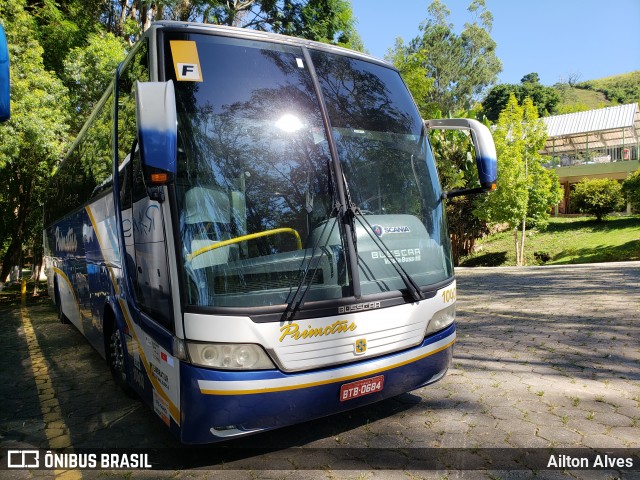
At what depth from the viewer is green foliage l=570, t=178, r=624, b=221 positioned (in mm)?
26609

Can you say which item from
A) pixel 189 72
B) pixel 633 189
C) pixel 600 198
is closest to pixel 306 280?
pixel 189 72

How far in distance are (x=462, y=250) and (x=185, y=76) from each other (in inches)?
943

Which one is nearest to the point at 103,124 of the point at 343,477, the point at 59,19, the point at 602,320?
the point at 343,477

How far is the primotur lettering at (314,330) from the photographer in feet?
10.5

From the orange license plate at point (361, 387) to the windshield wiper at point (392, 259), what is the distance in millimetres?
672

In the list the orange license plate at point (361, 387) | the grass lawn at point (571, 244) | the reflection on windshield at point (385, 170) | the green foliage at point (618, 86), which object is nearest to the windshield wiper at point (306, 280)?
the reflection on windshield at point (385, 170)

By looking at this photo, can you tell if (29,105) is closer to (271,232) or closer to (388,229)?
(271,232)

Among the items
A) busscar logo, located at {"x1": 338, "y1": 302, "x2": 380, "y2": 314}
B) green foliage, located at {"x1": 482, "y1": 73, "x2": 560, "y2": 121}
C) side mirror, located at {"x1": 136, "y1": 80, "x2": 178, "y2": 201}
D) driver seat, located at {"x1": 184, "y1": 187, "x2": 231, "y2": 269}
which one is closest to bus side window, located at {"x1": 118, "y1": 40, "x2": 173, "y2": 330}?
driver seat, located at {"x1": 184, "y1": 187, "x2": 231, "y2": 269}

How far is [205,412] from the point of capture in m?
3.08

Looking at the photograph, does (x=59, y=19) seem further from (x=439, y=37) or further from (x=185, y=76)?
(x=439, y=37)

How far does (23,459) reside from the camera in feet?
12.4

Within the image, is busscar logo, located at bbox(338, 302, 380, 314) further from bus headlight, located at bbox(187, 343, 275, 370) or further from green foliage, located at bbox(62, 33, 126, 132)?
green foliage, located at bbox(62, 33, 126, 132)

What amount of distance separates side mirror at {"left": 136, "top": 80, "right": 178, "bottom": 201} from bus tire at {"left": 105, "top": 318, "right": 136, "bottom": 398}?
7.67 feet

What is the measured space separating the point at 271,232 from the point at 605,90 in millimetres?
166759
